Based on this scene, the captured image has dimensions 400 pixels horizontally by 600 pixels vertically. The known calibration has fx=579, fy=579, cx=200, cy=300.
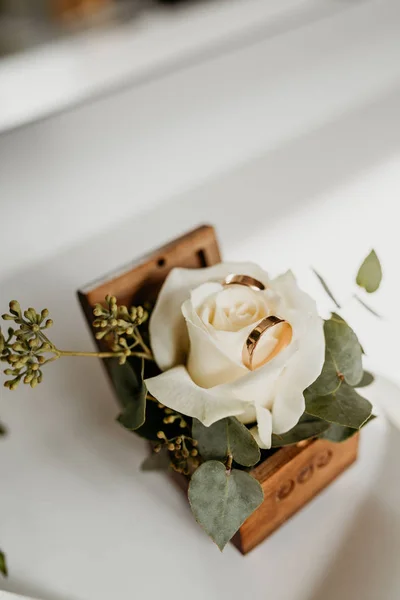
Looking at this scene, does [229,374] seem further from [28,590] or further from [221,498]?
[28,590]

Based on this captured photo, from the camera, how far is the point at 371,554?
15.8 inches

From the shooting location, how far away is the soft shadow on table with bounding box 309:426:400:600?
38 centimetres

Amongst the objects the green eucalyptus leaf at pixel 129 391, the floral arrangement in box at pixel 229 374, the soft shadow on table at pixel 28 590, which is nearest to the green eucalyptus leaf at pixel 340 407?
the floral arrangement in box at pixel 229 374

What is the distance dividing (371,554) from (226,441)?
144 mm

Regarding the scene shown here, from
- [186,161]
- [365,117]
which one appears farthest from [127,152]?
[365,117]

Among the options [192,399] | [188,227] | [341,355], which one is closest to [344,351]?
[341,355]

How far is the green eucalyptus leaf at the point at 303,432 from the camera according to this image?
370 mm

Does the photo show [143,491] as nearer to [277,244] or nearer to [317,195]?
[277,244]

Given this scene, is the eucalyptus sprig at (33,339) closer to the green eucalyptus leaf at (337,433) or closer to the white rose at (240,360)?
the white rose at (240,360)

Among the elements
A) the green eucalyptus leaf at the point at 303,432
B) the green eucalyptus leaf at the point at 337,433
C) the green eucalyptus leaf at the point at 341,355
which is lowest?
the green eucalyptus leaf at the point at 337,433

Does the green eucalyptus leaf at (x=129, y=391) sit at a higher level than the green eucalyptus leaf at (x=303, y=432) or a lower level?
higher

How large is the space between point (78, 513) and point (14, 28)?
4.82 ft

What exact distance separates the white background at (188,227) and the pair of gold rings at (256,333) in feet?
0.53

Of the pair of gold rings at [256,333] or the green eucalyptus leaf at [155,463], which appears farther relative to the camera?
the green eucalyptus leaf at [155,463]
